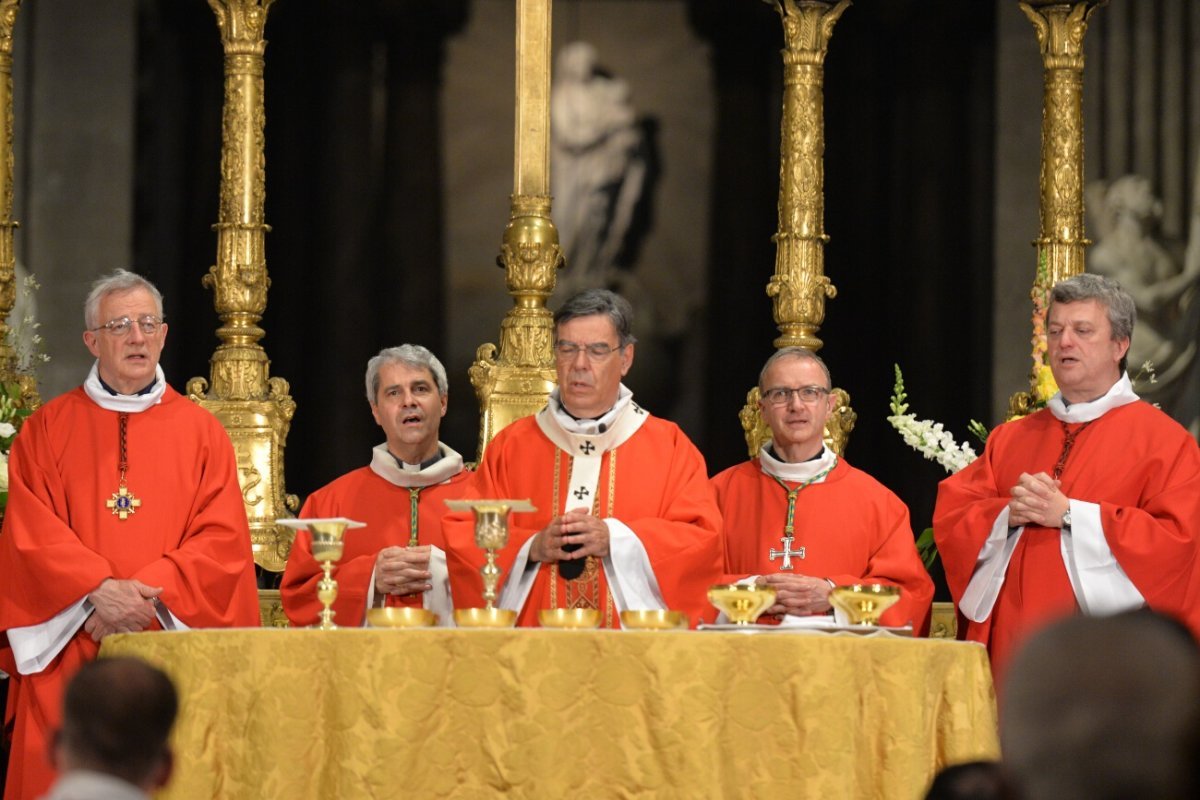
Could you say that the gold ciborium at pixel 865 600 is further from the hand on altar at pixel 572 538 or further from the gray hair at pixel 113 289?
the gray hair at pixel 113 289

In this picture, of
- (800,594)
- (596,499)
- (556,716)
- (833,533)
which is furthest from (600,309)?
(556,716)

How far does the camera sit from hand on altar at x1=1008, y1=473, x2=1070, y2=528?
5.81 metres

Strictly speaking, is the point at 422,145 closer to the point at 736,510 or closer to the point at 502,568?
the point at 736,510

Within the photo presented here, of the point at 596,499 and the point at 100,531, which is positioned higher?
the point at 596,499

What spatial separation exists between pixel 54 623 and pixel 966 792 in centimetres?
383

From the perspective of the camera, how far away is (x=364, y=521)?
685 centimetres

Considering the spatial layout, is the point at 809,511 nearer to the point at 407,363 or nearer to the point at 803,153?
the point at 407,363

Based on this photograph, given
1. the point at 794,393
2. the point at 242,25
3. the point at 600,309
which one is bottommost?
the point at 794,393

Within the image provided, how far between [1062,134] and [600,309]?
10.4 ft

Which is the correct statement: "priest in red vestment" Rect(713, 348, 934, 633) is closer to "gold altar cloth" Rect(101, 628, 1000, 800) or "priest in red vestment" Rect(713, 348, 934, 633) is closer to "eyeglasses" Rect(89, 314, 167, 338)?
"gold altar cloth" Rect(101, 628, 1000, 800)

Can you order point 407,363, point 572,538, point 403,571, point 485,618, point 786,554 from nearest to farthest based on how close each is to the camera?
point 485,618 → point 572,538 → point 403,571 → point 786,554 → point 407,363

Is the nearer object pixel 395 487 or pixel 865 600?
pixel 865 600

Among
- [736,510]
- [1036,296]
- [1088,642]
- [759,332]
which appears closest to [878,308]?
[759,332]

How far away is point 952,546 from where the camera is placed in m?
6.11
